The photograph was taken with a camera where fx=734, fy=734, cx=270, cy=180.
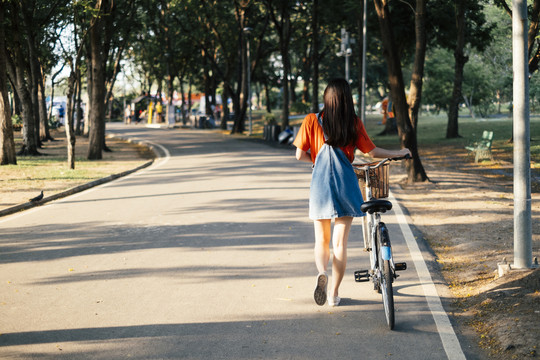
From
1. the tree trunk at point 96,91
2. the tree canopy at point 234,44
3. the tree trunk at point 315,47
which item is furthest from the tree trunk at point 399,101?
the tree trunk at point 315,47

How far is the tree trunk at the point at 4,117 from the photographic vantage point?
71.3 feet

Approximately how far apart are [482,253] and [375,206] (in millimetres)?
3415

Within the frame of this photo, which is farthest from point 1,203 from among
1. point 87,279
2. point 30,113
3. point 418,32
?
point 30,113

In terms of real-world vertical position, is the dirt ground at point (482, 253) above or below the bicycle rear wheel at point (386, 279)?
below

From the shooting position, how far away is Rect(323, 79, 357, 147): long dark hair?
18.8ft

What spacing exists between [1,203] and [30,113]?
13.9 metres

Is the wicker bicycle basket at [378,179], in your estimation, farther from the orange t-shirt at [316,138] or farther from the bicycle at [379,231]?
the orange t-shirt at [316,138]

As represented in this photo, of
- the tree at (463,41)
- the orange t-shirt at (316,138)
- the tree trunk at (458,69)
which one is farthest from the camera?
the tree at (463,41)

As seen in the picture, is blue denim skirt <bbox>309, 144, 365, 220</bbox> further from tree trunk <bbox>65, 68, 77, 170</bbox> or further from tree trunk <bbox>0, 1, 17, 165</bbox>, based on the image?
tree trunk <bbox>0, 1, 17, 165</bbox>

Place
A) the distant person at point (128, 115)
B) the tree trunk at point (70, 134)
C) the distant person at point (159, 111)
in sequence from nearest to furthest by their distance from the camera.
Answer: the tree trunk at point (70, 134) → the distant person at point (159, 111) → the distant person at point (128, 115)

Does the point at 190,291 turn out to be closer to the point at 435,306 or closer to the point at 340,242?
the point at 340,242

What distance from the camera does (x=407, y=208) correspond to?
1281 centimetres

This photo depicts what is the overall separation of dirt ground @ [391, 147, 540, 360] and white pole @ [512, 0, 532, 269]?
0.25 meters

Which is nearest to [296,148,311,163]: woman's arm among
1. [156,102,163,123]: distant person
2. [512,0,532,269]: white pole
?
[512,0,532,269]: white pole
